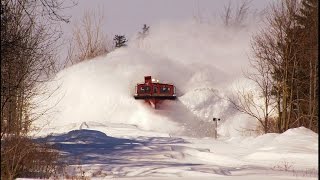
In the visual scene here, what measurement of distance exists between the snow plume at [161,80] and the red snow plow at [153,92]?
537mm

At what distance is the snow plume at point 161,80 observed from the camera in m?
34.2

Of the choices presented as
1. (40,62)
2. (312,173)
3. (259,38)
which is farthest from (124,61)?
(312,173)

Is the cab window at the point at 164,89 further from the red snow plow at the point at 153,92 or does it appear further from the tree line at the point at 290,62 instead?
the tree line at the point at 290,62

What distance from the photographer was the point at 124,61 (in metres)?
39.7

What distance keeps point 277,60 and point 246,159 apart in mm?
10541

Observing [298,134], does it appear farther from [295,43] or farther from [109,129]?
[109,129]

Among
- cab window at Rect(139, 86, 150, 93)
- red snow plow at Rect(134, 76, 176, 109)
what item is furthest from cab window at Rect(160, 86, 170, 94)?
cab window at Rect(139, 86, 150, 93)

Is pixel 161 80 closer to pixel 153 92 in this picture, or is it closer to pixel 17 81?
pixel 153 92

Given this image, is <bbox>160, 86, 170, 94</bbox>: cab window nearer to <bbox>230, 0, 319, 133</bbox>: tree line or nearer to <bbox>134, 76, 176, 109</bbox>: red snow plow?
<bbox>134, 76, 176, 109</bbox>: red snow plow

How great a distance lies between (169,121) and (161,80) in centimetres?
543

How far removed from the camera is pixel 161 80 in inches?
1510

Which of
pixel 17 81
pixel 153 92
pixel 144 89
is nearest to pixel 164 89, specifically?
pixel 153 92

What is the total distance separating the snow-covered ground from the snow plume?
7cm

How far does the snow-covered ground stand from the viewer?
50.3 feet
